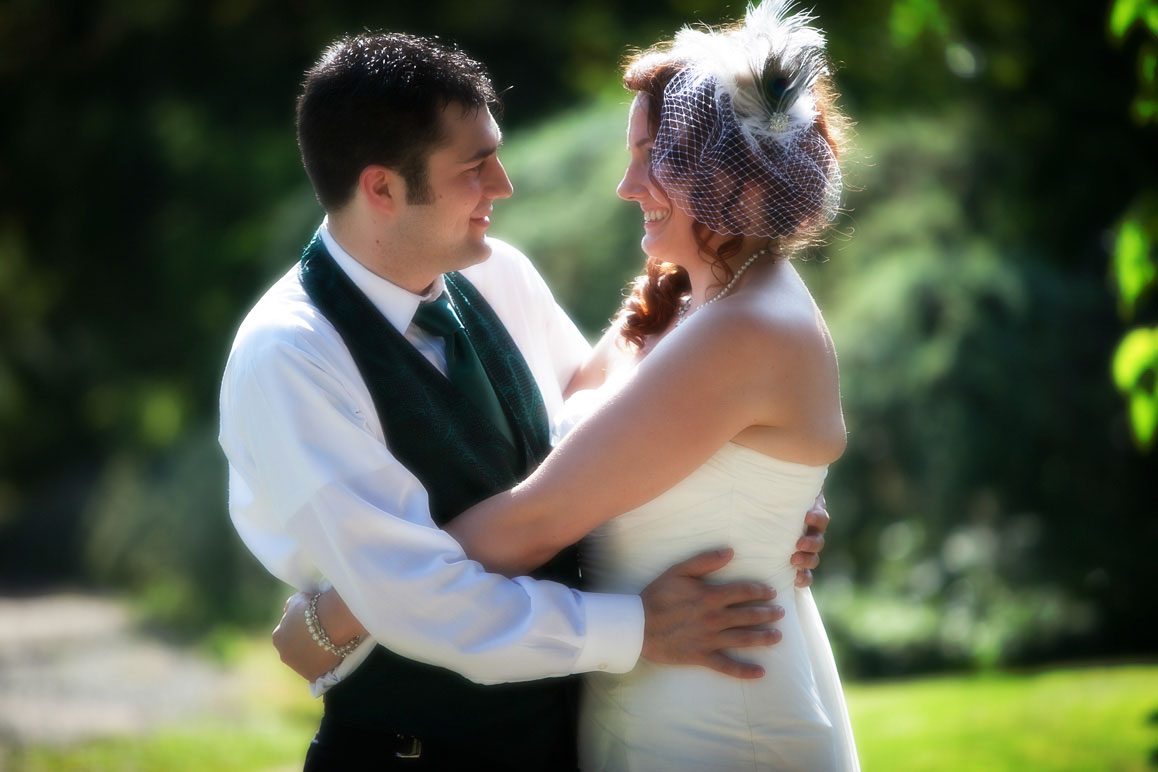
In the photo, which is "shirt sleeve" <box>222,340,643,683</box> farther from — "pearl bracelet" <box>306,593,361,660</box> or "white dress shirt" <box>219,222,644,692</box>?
"pearl bracelet" <box>306,593,361,660</box>

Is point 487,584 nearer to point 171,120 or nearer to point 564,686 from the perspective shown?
point 564,686

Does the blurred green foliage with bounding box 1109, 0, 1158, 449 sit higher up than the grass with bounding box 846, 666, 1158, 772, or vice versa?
the blurred green foliage with bounding box 1109, 0, 1158, 449

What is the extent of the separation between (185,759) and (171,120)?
7.16m

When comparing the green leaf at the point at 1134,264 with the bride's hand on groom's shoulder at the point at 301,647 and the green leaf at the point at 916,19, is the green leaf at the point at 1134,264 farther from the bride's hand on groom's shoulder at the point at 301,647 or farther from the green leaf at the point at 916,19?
the bride's hand on groom's shoulder at the point at 301,647

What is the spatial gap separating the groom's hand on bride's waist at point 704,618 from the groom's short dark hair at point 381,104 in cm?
101

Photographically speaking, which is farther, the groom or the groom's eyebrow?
the groom's eyebrow

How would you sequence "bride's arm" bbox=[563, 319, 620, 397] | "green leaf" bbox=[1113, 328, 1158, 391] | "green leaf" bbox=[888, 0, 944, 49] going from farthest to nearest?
"green leaf" bbox=[888, 0, 944, 49]
"green leaf" bbox=[1113, 328, 1158, 391]
"bride's arm" bbox=[563, 319, 620, 397]

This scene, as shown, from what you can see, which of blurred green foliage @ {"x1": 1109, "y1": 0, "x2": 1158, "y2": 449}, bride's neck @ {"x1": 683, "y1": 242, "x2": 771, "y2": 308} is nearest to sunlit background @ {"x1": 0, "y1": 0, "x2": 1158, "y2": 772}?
blurred green foliage @ {"x1": 1109, "y1": 0, "x2": 1158, "y2": 449}

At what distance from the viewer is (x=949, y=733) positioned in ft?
19.2

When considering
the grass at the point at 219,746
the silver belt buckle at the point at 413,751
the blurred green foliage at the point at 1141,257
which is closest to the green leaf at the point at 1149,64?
the blurred green foliage at the point at 1141,257

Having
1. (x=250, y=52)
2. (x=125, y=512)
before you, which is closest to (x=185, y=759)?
(x=125, y=512)

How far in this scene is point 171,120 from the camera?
39.4 ft

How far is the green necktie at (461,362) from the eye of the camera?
8.33 feet

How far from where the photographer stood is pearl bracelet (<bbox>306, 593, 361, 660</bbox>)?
7.97ft
